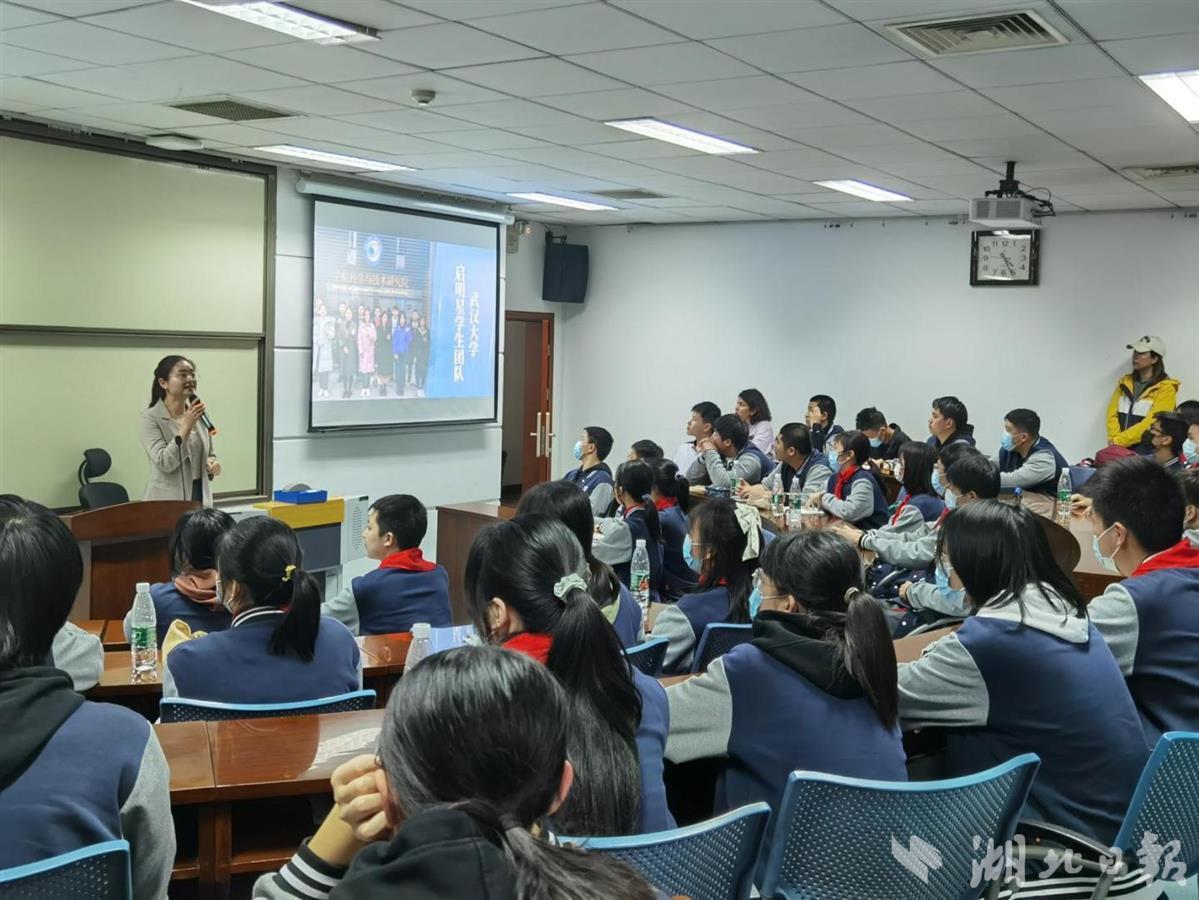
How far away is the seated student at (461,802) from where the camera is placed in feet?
3.51

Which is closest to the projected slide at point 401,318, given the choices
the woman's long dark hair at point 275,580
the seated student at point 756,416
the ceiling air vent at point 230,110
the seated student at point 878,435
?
the ceiling air vent at point 230,110

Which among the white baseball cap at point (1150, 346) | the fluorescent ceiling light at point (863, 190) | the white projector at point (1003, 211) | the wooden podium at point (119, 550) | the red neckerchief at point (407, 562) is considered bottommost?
the wooden podium at point (119, 550)

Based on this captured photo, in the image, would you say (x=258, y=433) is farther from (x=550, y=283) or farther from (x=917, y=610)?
(x=917, y=610)

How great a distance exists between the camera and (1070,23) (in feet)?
12.8

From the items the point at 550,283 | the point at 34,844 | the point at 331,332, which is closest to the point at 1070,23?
the point at 34,844

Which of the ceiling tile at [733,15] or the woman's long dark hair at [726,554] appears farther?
the ceiling tile at [733,15]

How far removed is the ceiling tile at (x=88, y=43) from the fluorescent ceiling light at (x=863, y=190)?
15.4 ft

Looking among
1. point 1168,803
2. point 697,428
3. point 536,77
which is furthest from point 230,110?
point 1168,803

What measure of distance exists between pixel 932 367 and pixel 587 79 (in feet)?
19.0

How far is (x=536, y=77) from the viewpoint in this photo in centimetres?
492

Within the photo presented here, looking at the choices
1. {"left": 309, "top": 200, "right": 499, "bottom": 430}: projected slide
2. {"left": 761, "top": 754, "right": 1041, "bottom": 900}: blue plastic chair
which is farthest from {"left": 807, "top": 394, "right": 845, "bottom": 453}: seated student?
{"left": 761, "top": 754, "right": 1041, "bottom": 900}: blue plastic chair

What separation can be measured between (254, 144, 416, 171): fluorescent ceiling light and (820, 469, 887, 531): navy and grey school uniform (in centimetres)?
367

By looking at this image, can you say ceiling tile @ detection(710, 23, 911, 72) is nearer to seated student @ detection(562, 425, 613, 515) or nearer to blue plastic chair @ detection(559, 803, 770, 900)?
seated student @ detection(562, 425, 613, 515)

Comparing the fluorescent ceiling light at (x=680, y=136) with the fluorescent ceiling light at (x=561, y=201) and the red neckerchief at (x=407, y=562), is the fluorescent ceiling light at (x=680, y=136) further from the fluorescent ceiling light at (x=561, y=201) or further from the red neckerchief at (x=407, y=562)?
the red neckerchief at (x=407, y=562)
